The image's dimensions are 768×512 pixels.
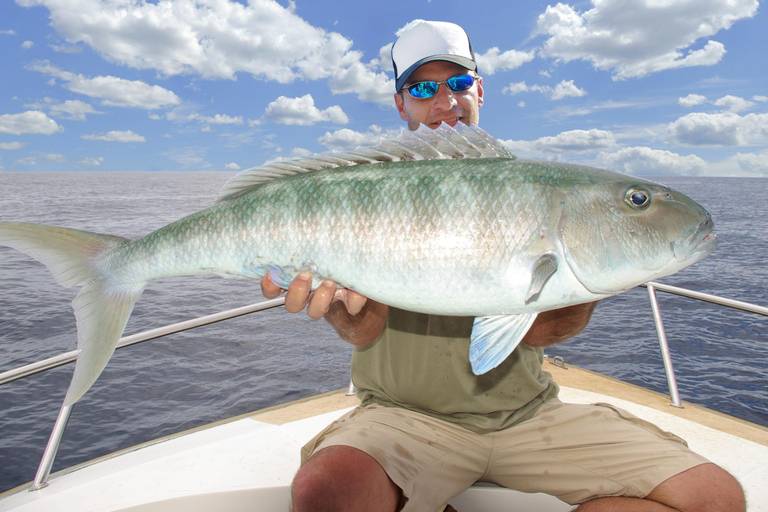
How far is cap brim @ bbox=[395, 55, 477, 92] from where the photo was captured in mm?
3289

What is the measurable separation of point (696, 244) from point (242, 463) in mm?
2661

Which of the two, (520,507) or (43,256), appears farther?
(520,507)

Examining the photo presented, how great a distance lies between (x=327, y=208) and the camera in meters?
2.06

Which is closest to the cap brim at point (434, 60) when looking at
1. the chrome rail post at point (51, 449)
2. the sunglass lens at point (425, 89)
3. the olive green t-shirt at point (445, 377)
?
the sunglass lens at point (425, 89)

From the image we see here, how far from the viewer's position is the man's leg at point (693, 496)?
6.69 feet

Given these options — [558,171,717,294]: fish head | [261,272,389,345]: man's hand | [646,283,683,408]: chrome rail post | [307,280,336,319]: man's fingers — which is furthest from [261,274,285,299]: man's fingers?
[646,283,683,408]: chrome rail post

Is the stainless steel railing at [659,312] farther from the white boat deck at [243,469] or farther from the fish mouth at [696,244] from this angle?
the fish mouth at [696,244]

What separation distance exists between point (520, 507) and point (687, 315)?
16.9 metres

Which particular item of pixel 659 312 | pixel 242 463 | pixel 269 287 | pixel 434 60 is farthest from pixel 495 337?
pixel 659 312

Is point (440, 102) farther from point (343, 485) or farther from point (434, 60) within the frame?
point (343, 485)

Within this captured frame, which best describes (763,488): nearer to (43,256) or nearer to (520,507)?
(520,507)

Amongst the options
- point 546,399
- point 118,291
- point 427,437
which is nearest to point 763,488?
point 546,399

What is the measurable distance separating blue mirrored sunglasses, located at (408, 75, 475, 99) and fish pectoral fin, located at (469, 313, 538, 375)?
193 centimetres

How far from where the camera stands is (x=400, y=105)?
3600 mm
